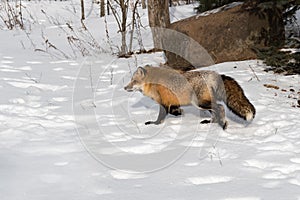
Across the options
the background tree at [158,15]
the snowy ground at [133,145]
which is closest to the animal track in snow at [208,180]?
the snowy ground at [133,145]

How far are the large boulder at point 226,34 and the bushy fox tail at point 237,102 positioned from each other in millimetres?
2987

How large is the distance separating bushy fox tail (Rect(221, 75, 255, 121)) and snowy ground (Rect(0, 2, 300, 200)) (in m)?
0.24

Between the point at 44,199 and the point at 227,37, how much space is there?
558cm

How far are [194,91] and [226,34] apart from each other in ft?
11.1

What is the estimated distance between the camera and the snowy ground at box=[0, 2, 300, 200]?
288cm

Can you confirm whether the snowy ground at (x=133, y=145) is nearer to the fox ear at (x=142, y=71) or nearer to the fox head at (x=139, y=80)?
the fox head at (x=139, y=80)

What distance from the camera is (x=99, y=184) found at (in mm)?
2965

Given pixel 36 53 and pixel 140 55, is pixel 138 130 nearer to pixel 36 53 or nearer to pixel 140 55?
pixel 140 55

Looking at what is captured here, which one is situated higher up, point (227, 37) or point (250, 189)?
point (227, 37)

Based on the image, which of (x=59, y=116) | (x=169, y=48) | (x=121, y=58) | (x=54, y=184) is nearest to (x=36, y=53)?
(x=121, y=58)

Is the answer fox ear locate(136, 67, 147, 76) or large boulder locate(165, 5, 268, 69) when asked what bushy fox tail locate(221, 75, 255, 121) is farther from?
large boulder locate(165, 5, 268, 69)

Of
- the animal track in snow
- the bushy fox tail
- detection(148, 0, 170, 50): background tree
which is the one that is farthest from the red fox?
detection(148, 0, 170, 50): background tree

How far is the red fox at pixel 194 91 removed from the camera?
4.18 meters

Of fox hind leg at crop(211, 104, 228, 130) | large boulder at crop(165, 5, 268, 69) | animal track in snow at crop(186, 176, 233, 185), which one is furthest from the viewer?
large boulder at crop(165, 5, 268, 69)
